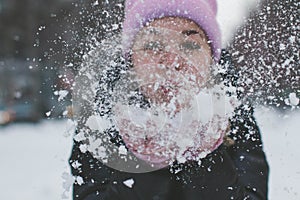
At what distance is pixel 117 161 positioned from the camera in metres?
1.38

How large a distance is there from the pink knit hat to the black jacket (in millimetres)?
78

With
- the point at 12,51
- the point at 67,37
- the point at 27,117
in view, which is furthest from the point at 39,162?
the point at 12,51

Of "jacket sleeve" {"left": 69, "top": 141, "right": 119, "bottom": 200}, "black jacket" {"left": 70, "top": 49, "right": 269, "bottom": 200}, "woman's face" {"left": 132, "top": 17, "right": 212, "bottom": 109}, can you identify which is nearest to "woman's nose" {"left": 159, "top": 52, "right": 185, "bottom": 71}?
"woman's face" {"left": 132, "top": 17, "right": 212, "bottom": 109}

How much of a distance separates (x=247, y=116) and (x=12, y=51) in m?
11.5

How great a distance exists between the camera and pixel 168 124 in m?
1.34

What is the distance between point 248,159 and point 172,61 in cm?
31

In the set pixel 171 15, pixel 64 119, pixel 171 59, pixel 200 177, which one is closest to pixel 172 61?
pixel 171 59

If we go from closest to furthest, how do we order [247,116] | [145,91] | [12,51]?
[145,91] → [247,116] → [12,51]

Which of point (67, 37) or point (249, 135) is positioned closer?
point (249, 135)

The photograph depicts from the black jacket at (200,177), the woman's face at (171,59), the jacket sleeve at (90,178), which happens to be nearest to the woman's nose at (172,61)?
the woman's face at (171,59)

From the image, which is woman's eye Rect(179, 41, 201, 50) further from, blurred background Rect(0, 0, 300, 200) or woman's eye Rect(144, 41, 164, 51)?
blurred background Rect(0, 0, 300, 200)

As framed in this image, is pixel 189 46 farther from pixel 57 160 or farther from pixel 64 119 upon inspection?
pixel 57 160

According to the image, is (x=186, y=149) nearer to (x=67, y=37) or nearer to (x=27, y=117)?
(x=67, y=37)

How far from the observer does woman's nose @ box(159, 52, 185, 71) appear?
1325mm
